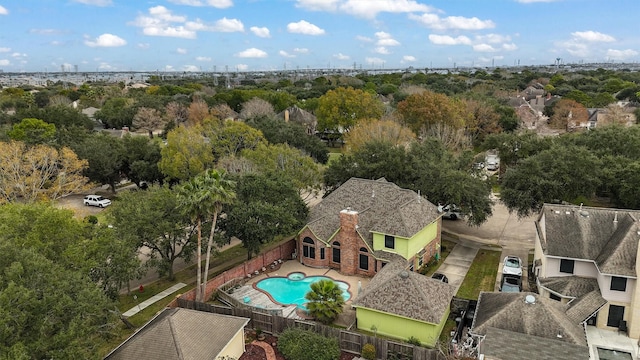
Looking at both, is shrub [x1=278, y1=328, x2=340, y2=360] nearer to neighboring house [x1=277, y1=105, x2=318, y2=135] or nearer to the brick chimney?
the brick chimney

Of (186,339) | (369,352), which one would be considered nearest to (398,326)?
(369,352)

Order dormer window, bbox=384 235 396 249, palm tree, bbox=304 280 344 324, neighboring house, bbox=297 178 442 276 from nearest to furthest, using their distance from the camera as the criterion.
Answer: palm tree, bbox=304 280 344 324 → dormer window, bbox=384 235 396 249 → neighboring house, bbox=297 178 442 276

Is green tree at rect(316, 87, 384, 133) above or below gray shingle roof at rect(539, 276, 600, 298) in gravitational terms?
above

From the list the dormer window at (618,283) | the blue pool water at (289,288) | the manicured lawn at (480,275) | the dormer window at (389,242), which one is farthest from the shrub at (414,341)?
the dormer window at (618,283)

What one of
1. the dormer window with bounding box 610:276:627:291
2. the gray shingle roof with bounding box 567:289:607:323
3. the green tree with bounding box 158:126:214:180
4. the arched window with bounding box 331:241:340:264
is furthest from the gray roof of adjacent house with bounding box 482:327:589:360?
the green tree with bounding box 158:126:214:180

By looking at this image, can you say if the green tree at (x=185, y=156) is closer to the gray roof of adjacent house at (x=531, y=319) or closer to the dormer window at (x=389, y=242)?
the dormer window at (x=389, y=242)

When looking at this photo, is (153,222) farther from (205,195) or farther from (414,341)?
(414,341)

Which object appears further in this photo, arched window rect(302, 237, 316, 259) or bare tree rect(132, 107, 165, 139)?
bare tree rect(132, 107, 165, 139)

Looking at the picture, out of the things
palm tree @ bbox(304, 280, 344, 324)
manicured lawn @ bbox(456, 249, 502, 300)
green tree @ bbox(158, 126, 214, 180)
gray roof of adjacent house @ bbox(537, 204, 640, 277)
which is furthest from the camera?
green tree @ bbox(158, 126, 214, 180)
